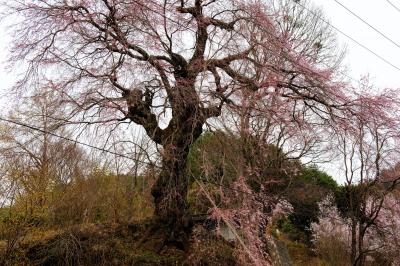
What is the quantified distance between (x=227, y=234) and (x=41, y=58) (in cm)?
669

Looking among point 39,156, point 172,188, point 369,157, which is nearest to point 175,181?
point 172,188

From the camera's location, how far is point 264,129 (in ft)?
46.4

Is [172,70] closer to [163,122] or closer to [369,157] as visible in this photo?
[163,122]

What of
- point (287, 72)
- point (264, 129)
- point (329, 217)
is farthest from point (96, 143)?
point (329, 217)

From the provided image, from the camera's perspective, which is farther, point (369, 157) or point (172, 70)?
point (369, 157)

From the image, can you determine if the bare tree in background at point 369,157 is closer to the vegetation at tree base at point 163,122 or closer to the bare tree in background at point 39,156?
the vegetation at tree base at point 163,122

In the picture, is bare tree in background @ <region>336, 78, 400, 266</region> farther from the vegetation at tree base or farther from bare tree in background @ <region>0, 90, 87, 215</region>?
bare tree in background @ <region>0, 90, 87, 215</region>

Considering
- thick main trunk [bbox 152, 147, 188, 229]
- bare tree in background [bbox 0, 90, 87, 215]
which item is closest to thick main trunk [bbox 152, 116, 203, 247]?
thick main trunk [bbox 152, 147, 188, 229]

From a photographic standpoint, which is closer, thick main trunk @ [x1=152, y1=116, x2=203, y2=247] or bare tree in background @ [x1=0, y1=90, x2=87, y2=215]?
bare tree in background @ [x1=0, y1=90, x2=87, y2=215]

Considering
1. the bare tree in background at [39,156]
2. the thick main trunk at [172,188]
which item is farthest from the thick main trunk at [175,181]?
the bare tree in background at [39,156]

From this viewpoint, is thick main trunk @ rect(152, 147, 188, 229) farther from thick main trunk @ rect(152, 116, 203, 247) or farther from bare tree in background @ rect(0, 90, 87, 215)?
bare tree in background @ rect(0, 90, 87, 215)

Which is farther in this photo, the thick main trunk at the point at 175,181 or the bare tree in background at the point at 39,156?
the thick main trunk at the point at 175,181

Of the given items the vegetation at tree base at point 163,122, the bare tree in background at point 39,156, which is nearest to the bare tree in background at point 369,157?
the vegetation at tree base at point 163,122

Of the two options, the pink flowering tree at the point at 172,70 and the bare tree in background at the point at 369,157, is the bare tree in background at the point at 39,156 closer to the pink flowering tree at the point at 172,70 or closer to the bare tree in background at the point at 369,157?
the pink flowering tree at the point at 172,70
